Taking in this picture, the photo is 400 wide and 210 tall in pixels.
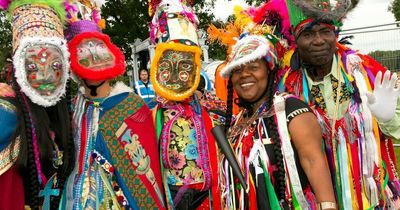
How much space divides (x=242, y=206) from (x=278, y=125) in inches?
20.4

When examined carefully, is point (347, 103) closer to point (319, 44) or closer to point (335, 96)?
point (335, 96)

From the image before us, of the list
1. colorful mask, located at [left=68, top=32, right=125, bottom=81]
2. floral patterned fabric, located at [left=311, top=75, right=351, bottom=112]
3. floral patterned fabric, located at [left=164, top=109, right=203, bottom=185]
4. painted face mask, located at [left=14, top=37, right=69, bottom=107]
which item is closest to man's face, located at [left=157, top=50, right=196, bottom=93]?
floral patterned fabric, located at [left=164, top=109, right=203, bottom=185]

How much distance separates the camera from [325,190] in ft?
8.21

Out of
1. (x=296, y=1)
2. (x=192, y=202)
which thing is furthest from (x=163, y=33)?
(x=192, y=202)

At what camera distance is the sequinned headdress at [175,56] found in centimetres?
330

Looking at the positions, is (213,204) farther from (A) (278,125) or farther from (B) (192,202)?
(A) (278,125)

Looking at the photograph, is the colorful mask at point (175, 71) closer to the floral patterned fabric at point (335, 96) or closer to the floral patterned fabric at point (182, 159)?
the floral patterned fabric at point (182, 159)

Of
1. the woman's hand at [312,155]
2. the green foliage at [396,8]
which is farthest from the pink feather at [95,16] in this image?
the green foliage at [396,8]

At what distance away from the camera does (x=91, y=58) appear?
9.75 ft

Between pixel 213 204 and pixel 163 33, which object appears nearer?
pixel 213 204

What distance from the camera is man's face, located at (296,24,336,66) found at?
3.11 meters

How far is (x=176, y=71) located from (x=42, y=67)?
985 millimetres

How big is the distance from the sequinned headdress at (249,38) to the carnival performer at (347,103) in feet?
0.80

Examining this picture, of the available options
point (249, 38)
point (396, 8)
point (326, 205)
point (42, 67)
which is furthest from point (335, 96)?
point (396, 8)
